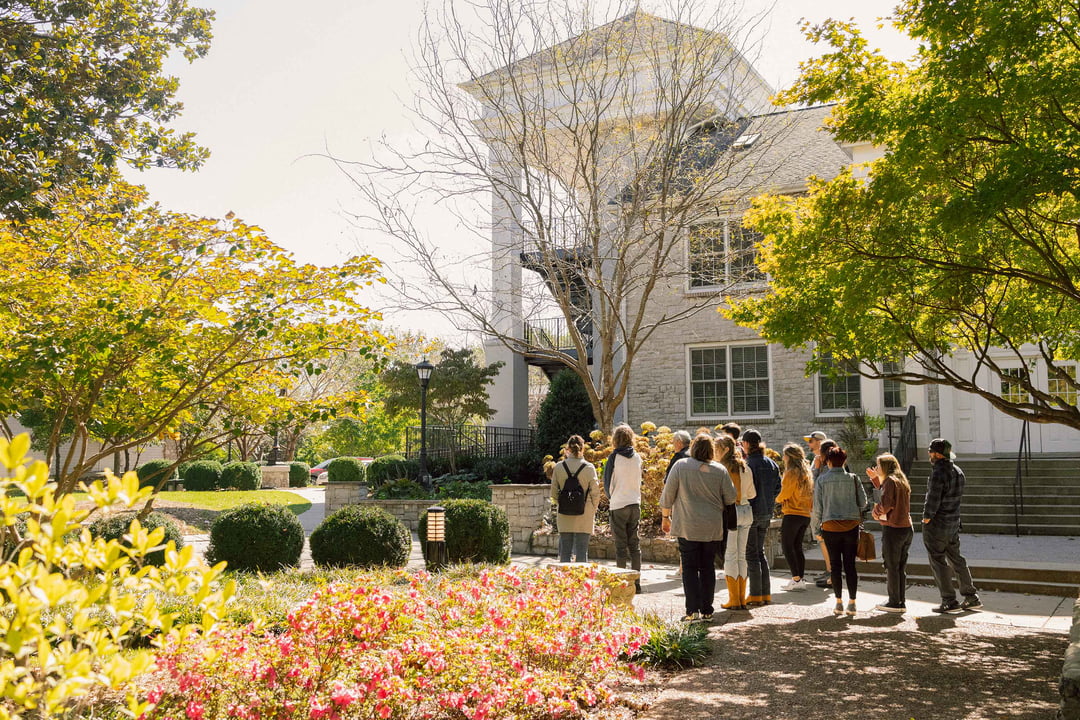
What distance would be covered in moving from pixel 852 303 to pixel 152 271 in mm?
6468

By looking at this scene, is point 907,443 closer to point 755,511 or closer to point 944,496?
point 944,496

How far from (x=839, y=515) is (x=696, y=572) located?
1630 mm

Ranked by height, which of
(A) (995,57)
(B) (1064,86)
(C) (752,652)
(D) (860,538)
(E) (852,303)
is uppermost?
(A) (995,57)

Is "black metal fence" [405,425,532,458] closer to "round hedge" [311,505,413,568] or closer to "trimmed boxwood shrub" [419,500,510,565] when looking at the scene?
"trimmed boxwood shrub" [419,500,510,565]

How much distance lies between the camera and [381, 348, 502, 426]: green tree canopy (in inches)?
913

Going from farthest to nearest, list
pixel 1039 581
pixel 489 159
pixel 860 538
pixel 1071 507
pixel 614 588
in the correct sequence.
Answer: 1. pixel 489 159
2. pixel 1071 507
3. pixel 1039 581
4. pixel 860 538
5. pixel 614 588

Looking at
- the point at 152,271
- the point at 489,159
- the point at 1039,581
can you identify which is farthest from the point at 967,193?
the point at 489,159

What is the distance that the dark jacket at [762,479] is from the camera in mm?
8852

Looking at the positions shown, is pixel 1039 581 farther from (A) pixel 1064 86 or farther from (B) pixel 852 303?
(A) pixel 1064 86

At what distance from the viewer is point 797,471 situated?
9133mm

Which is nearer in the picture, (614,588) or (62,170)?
(614,588)

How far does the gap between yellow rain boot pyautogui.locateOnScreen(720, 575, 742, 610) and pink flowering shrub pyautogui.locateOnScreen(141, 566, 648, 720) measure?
115 inches

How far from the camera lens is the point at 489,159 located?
1522 centimetres

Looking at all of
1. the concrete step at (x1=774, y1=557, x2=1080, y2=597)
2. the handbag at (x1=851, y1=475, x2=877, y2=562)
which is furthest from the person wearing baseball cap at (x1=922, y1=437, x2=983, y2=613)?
the concrete step at (x1=774, y1=557, x2=1080, y2=597)
